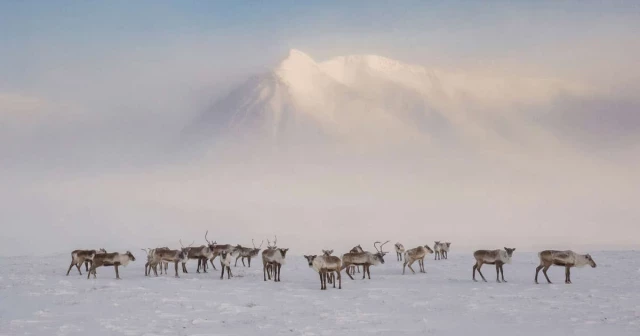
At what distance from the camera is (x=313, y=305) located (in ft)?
65.2

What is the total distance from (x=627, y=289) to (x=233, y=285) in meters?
16.0

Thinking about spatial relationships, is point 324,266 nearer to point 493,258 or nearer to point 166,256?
point 493,258

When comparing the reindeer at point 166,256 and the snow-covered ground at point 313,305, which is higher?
the reindeer at point 166,256

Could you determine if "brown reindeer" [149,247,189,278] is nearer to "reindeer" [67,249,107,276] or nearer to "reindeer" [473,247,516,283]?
"reindeer" [67,249,107,276]

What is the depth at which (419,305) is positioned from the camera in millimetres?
19875

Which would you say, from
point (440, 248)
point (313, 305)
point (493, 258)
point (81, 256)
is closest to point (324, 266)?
point (313, 305)

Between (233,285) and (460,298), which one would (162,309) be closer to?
(233,285)

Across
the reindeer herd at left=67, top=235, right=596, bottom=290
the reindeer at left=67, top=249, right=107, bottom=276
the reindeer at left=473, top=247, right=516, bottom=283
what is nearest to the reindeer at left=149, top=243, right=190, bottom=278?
the reindeer herd at left=67, top=235, right=596, bottom=290

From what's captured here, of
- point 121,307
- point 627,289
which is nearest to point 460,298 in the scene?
point 627,289

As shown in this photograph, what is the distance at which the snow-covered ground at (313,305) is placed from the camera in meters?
16.1

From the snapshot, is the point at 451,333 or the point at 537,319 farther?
the point at 537,319


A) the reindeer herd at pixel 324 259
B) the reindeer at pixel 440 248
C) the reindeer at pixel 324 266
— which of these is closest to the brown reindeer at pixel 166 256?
the reindeer herd at pixel 324 259

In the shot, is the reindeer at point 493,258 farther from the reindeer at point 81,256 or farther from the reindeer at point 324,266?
the reindeer at point 81,256

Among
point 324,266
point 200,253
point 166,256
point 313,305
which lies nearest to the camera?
point 313,305
